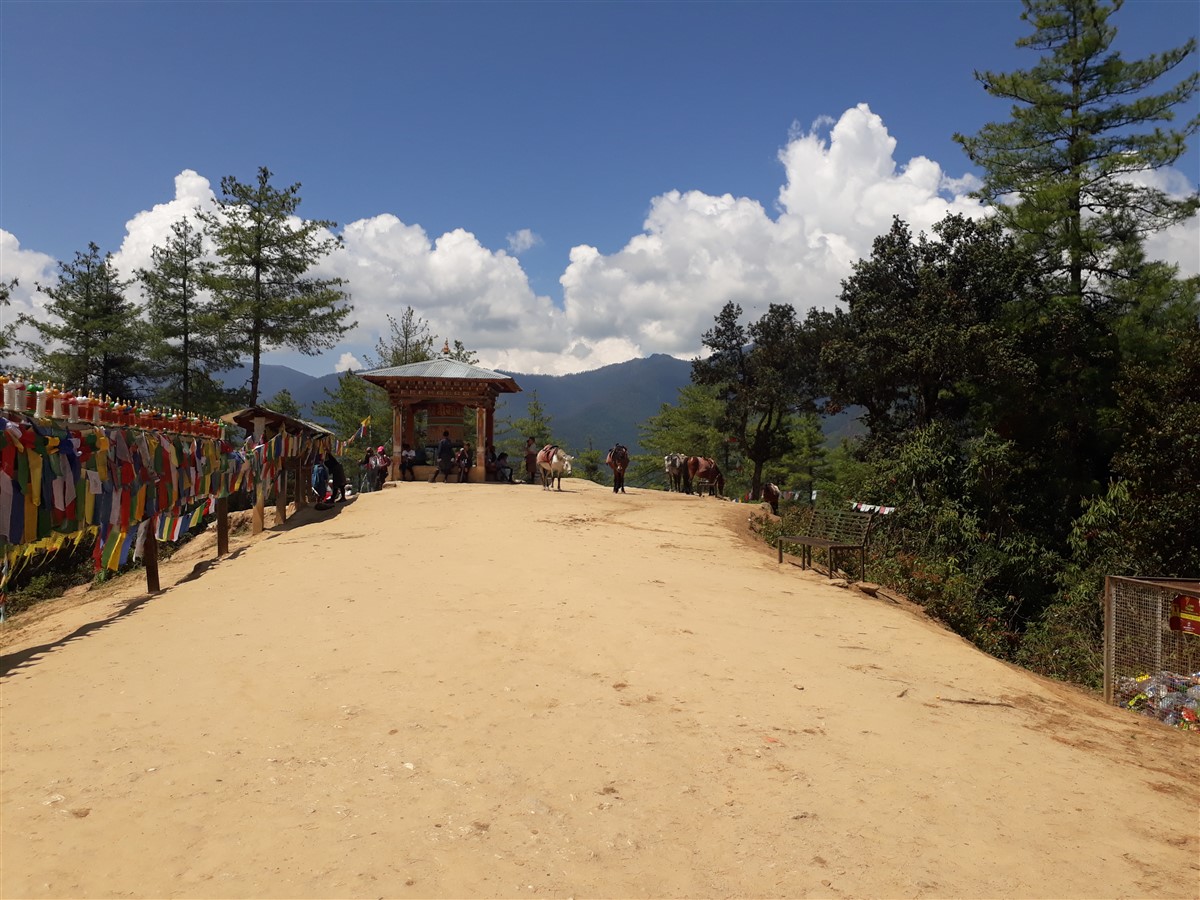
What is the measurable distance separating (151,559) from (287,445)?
560cm

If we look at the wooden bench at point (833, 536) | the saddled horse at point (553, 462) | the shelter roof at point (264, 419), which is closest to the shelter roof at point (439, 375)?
the saddled horse at point (553, 462)

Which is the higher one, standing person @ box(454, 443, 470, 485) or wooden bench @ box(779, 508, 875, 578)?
standing person @ box(454, 443, 470, 485)

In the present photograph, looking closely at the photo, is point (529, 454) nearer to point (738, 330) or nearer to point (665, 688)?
point (738, 330)

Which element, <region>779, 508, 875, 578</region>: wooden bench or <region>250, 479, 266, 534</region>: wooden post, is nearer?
<region>779, 508, 875, 578</region>: wooden bench

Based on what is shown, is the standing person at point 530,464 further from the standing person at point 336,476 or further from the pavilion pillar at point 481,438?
the standing person at point 336,476

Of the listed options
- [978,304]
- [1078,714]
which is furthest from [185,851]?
[978,304]

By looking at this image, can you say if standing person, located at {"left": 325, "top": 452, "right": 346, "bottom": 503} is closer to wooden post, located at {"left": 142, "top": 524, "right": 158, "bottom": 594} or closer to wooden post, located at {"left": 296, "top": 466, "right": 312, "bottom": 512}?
wooden post, located at {"left": 296, "top": 466, "right": 312, "bottom": 512}

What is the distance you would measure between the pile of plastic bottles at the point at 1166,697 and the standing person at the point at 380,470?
1805 centimetres

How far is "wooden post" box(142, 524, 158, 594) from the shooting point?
29.6ft

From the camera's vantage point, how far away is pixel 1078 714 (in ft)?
18.9

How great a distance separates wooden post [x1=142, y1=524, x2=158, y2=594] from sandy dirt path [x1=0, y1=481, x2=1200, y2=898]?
87cm

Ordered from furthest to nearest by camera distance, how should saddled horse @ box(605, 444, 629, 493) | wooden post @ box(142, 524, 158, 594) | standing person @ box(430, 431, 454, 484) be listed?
standing person @ box(430, 431, 454, 484) < saddled horse @ box(605, 444, 629, 493) < wooden post @ box(142, 524, 158, 594)

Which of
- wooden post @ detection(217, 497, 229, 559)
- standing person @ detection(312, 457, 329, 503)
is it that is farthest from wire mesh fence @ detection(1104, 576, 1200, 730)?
standing person @ detection(312, 457, 329, 503)

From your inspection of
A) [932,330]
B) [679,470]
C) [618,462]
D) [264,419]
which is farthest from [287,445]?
[932,330]
